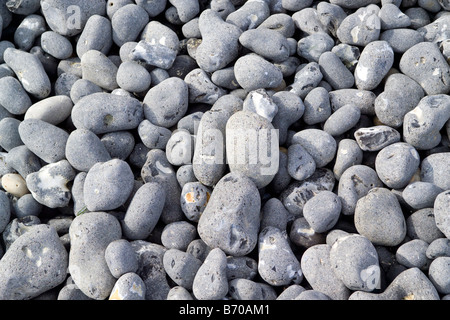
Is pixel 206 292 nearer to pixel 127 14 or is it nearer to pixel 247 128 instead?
pixel 247 128

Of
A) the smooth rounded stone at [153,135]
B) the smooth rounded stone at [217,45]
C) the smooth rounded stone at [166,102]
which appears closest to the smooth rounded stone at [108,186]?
the smooth rounded stone at [153,135]

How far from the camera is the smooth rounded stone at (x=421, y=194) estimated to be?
1620 mm

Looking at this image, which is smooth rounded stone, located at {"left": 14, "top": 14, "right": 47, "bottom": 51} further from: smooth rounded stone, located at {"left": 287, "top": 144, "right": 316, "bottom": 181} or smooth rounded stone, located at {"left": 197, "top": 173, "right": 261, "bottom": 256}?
smooth rounded stone, located at {"left": 287, "top": 144, "right": 316, "bottom": 181}

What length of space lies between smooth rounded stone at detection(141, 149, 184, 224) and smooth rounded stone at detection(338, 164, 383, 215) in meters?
0.67

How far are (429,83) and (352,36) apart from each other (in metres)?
0.43

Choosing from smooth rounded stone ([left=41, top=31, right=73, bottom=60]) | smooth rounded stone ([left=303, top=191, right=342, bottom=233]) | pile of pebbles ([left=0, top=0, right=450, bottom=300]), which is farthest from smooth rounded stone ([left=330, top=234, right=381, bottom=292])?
smooth rounded stone ([left=41, top=31, right=73, bottom=60])

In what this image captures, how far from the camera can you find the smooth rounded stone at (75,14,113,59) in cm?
211

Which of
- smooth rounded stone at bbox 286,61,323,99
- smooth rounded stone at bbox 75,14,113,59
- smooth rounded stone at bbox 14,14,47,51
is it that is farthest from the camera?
smooth rounded stone at bbox 14,14,47,51

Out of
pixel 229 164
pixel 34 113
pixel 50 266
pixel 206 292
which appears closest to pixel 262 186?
pixel 229 164

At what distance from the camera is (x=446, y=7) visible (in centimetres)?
213

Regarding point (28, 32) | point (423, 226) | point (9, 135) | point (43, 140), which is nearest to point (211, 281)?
point (423, 226)

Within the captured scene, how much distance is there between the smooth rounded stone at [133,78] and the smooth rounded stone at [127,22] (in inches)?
9.9

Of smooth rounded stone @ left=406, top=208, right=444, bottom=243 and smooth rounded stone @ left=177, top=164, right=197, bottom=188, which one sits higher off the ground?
smooth rounded stone @ left=177, top=164, right=197, bottom=188

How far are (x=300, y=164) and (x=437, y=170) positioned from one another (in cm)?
55
